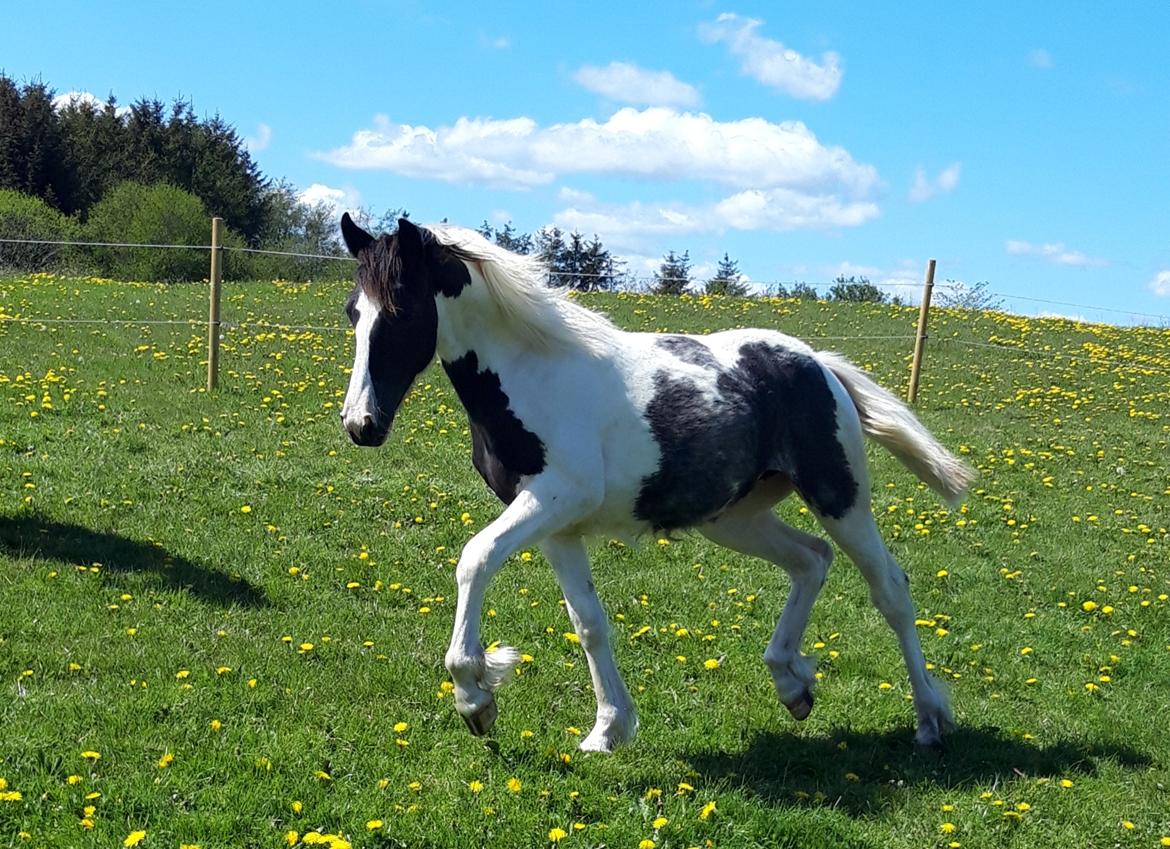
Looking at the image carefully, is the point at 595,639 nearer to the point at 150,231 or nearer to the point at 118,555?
the point at 118,555

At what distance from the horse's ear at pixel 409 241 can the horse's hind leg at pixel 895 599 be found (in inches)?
96.6

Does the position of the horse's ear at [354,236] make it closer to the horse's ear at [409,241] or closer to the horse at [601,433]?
the horse at [601,433]

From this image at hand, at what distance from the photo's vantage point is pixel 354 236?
4.53 metres

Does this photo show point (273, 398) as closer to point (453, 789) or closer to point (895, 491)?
Result: point (895, 491)

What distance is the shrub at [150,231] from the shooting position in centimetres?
3250

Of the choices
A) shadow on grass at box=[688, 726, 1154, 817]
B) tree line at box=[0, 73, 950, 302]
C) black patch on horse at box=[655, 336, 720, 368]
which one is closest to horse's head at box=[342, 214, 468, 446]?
black patch on horse at box=[655, 336, 720, 368]

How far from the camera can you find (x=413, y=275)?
→ 4.35m

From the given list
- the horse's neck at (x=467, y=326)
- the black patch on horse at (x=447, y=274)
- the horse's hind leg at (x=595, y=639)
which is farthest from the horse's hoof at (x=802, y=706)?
the black patch on horse at (x=447, y=274)

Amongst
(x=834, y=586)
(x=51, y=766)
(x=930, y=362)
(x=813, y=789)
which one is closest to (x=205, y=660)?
(x=51, y=766)

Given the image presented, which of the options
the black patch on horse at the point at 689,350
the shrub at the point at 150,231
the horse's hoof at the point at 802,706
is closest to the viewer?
the black patch on horse at the point at 689,350

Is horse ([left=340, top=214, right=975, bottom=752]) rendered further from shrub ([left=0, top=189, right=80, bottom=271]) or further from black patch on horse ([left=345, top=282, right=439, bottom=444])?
shrub ([left=0, top=189, right=80, bottom=271])

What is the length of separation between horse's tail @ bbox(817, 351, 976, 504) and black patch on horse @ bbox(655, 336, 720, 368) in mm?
776

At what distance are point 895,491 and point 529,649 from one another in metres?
5.93

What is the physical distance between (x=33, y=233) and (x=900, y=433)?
35.1 metres
